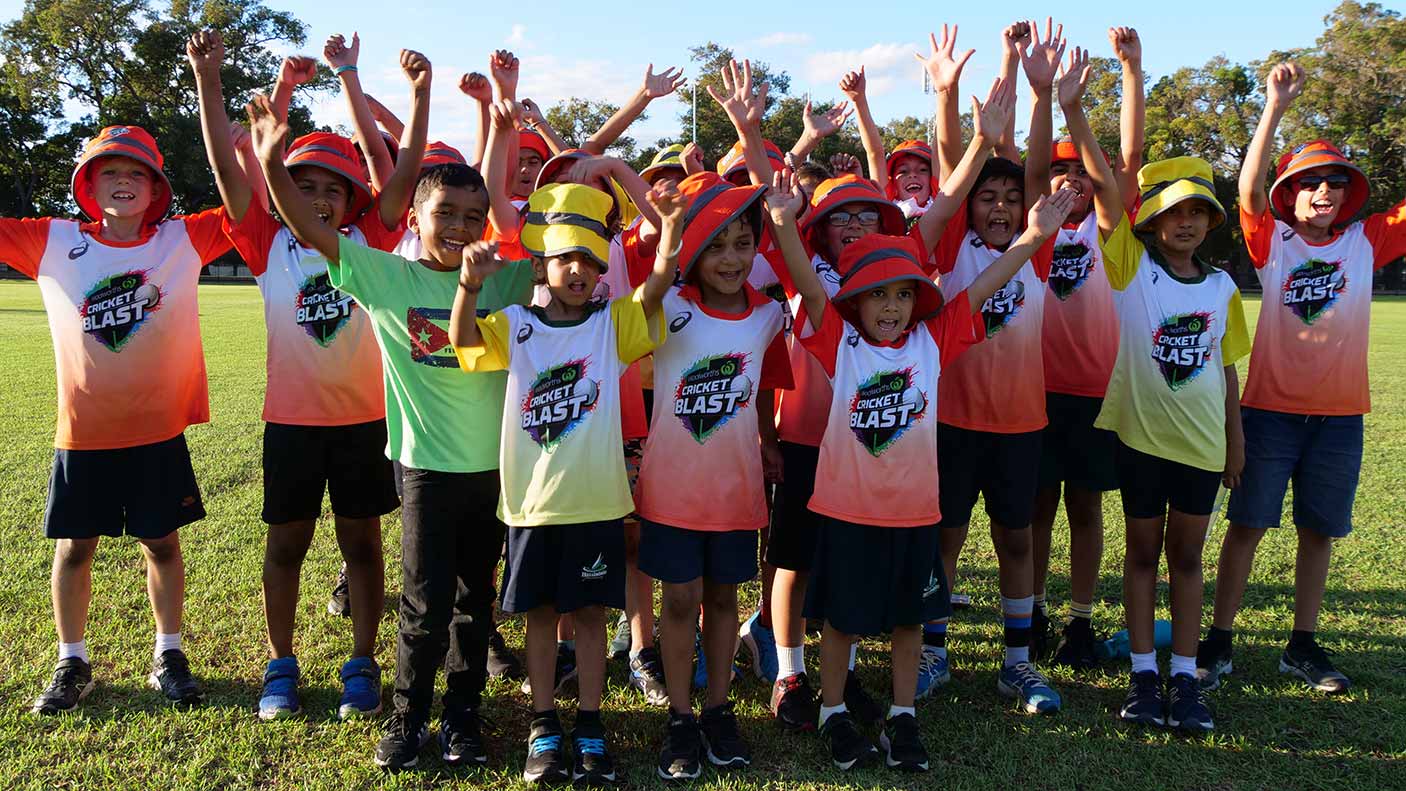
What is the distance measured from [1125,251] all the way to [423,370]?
2.98 metres

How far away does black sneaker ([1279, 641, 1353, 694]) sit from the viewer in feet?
A: 12.8

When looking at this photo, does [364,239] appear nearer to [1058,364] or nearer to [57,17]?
[1058,364]

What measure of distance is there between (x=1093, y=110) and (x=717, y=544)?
51.3 metres

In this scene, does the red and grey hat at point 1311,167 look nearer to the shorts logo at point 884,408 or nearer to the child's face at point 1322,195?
Result: the child's face at point 1322,195

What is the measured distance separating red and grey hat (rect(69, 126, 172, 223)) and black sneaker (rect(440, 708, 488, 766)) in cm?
252

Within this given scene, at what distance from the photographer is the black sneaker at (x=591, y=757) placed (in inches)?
126

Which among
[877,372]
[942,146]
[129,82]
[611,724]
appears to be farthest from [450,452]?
[129,82]

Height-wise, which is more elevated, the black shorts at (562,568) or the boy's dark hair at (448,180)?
the boy's dark hair at (448,180)

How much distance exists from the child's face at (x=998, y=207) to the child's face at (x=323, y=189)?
8.94ft

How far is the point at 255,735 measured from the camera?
3.44m

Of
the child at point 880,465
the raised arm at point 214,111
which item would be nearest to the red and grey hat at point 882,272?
the child at point 880,465

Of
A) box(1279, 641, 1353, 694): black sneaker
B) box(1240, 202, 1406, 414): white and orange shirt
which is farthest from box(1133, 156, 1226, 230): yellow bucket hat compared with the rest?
box(1279, 641, 1353, 694): black sneaker

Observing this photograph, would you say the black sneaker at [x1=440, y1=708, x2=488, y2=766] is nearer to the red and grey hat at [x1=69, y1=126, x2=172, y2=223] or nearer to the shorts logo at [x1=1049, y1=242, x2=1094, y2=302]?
the red and grey hat at [x1=69, y1=126, x2=172, y2=223]

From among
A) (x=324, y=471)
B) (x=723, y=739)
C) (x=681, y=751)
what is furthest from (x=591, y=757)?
(x=324, y=471)
